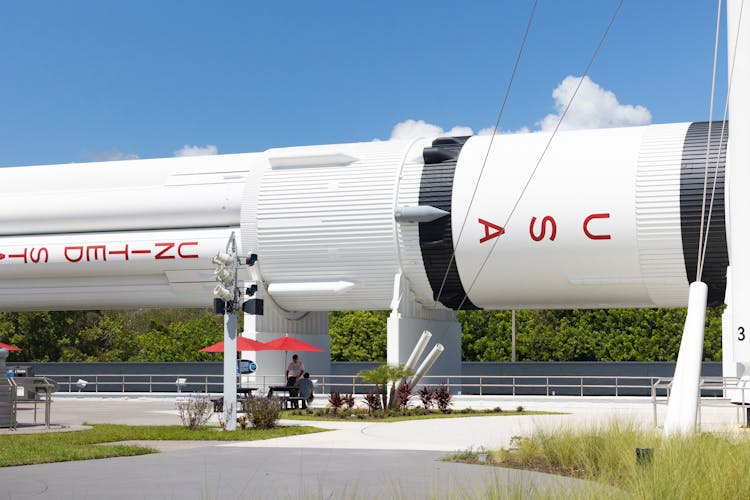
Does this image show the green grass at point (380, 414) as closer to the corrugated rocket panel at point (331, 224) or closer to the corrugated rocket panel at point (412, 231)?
the corrugated rocket panel at point (412, 231)

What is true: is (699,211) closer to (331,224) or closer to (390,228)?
(390,228)

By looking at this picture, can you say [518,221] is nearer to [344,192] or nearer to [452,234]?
[452,234]

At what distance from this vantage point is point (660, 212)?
32812mm

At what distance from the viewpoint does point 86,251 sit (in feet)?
132

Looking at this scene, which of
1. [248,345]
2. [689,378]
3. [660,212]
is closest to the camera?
[689,378]

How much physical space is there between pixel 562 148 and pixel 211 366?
18746 millimetres

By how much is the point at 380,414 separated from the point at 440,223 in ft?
35.6

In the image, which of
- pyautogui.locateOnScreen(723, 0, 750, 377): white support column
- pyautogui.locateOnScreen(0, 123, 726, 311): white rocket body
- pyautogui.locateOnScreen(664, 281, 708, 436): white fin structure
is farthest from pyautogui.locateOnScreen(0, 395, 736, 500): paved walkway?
pyautogui.locateOnScreen(0, 123, 726, 311): white rocket body

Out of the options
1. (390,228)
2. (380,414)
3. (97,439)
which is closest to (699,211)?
(390,228)

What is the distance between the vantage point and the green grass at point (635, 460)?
895cm

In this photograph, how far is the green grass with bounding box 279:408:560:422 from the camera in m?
25.4

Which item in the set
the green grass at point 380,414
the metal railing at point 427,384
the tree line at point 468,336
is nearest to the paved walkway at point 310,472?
the green grass at point 380,414

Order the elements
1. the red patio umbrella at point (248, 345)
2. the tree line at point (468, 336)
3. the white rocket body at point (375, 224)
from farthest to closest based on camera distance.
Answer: the tree line at point (468, 336), the red patio umbrella at point (248, 345), the white rocket body at point (375, 224)

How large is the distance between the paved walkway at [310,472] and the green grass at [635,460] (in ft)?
1.78
